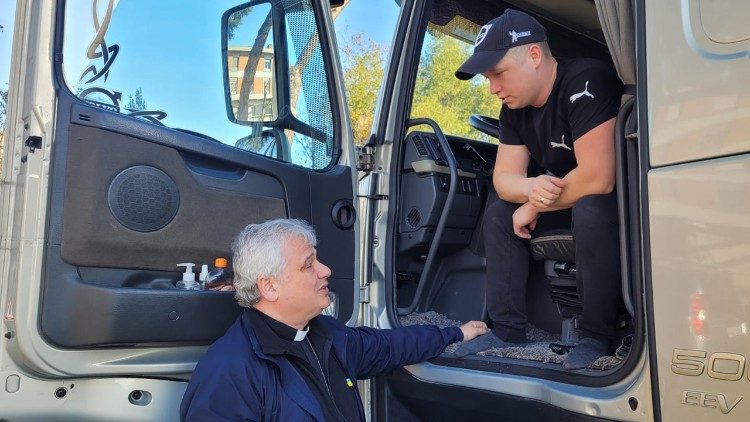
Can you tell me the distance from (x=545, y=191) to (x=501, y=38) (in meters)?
0.56

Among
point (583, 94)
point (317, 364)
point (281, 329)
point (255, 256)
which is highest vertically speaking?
point (583, 94)

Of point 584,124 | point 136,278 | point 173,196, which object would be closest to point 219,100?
point 173,196

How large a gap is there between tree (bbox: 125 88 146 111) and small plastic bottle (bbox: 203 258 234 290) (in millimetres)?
564

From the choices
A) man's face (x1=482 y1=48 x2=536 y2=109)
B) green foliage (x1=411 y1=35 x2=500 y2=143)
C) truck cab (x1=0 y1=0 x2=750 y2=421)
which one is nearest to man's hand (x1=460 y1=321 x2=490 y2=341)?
truck cab (x1=0 y1=0 x2=750 y2=421)

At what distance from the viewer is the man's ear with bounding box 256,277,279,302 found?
2303 mm

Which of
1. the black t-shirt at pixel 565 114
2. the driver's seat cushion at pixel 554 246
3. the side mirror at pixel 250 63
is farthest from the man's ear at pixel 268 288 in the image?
the black t-shirt at pixel 565 114

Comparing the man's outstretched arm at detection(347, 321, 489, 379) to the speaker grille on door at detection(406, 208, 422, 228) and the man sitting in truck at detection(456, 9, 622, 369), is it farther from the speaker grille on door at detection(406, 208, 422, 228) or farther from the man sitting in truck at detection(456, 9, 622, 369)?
the speaker grille on door at detection(406, 208, 422, 228)

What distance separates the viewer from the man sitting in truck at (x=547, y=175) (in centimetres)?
217

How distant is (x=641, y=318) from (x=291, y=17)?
69.3 inches

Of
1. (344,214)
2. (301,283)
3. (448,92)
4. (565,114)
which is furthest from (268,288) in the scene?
(448,92)

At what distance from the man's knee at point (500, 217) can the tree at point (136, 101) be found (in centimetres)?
131

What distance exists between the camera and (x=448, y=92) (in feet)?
10.3

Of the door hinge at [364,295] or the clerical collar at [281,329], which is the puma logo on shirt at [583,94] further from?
the clerical collar at [281,329]

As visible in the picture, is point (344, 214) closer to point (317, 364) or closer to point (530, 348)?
point (317, 364)
